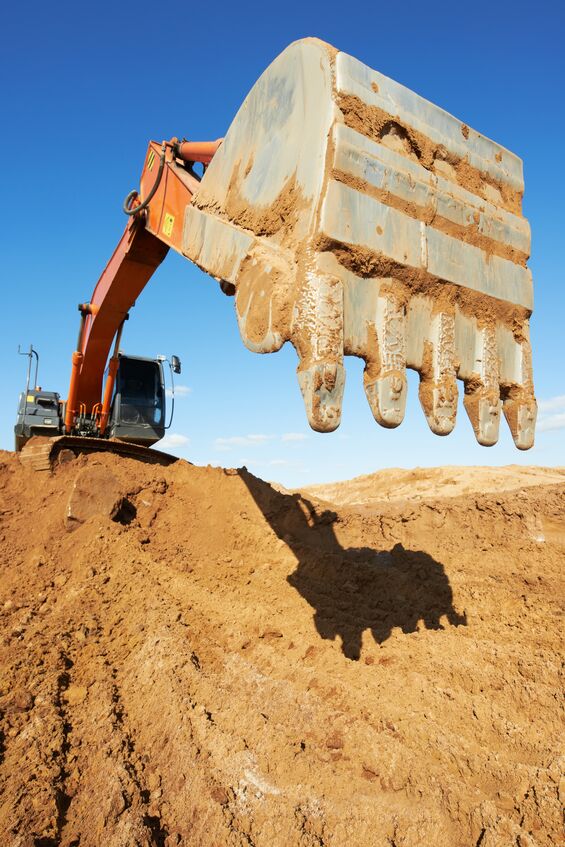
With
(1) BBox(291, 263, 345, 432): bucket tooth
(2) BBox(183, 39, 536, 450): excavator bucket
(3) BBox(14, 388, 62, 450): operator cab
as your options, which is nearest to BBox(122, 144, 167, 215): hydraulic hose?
(2) BBox(183, 39, 536, 450): excavator bucket

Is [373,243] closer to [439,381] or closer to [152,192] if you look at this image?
[439,381]

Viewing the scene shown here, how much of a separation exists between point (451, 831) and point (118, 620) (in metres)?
2.77

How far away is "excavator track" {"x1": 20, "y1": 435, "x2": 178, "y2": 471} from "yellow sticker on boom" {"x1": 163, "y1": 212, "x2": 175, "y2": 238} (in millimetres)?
2908

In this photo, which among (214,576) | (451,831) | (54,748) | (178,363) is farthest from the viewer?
(178,363)

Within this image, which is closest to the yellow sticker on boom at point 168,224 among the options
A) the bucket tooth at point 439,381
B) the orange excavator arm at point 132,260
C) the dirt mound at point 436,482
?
the orange excavator arm at point 132,260

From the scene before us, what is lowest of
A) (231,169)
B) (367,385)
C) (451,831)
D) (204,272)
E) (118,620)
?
(451,831)

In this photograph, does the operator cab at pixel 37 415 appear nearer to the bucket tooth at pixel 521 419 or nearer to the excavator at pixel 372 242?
the excavator at pixel 372 242

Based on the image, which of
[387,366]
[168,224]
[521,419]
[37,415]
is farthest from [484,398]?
[37,415]

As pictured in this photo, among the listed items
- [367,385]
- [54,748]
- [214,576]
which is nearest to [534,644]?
[214,576]

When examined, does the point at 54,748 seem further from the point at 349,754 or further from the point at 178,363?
the point at 178,363

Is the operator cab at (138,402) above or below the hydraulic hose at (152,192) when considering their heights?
below

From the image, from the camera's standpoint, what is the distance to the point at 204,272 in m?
3.65

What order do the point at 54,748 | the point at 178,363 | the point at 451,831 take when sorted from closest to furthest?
the point at 451,831
the point at 54,748
the point at 178,363

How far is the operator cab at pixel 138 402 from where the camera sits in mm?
7812
